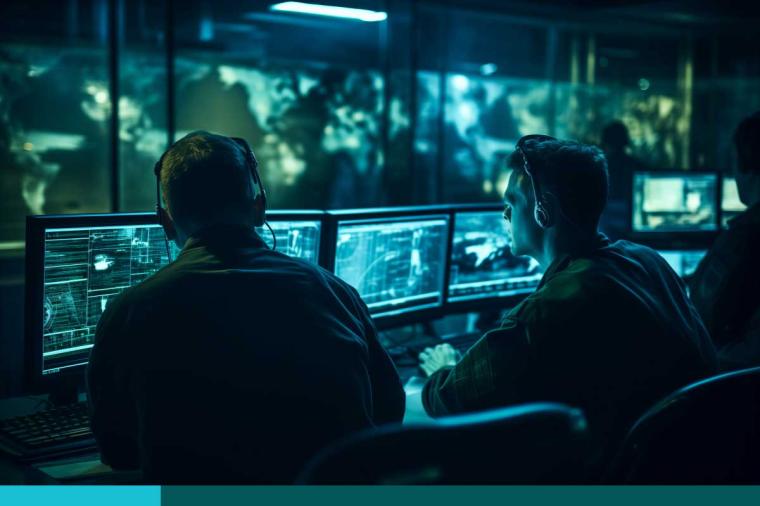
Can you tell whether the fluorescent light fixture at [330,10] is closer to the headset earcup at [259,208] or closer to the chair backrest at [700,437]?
the headset earcup at [259,208]

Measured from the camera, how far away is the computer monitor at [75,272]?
163 cm

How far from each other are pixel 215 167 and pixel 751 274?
5.60 ft

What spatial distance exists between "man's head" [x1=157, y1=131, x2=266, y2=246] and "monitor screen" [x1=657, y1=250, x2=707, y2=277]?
250cm

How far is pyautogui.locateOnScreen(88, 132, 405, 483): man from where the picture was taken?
1.21 meters

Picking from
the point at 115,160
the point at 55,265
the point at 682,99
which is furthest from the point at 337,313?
the point at 682,99

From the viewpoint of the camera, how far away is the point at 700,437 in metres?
1.32

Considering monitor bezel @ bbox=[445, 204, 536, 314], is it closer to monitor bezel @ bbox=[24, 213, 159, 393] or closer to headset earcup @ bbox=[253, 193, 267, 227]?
headset earcup @ bbox=[253, 193, 267, 227]

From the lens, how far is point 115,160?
4.30 metres

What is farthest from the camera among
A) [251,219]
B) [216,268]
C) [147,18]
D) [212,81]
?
[212,81]

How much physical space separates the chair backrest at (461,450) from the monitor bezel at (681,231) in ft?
9.11

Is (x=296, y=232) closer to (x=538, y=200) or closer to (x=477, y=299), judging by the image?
(x=538, y=200)

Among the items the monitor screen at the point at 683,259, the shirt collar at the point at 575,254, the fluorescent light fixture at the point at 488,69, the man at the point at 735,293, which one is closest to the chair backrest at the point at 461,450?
the shirt collar at the point at 575,254

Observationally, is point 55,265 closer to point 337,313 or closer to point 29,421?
point 29,421

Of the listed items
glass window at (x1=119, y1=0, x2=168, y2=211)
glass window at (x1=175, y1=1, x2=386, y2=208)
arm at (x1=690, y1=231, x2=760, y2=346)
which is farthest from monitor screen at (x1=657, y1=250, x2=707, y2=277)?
glass window at (x1=119, y1=0, x2=168, y2=211)
